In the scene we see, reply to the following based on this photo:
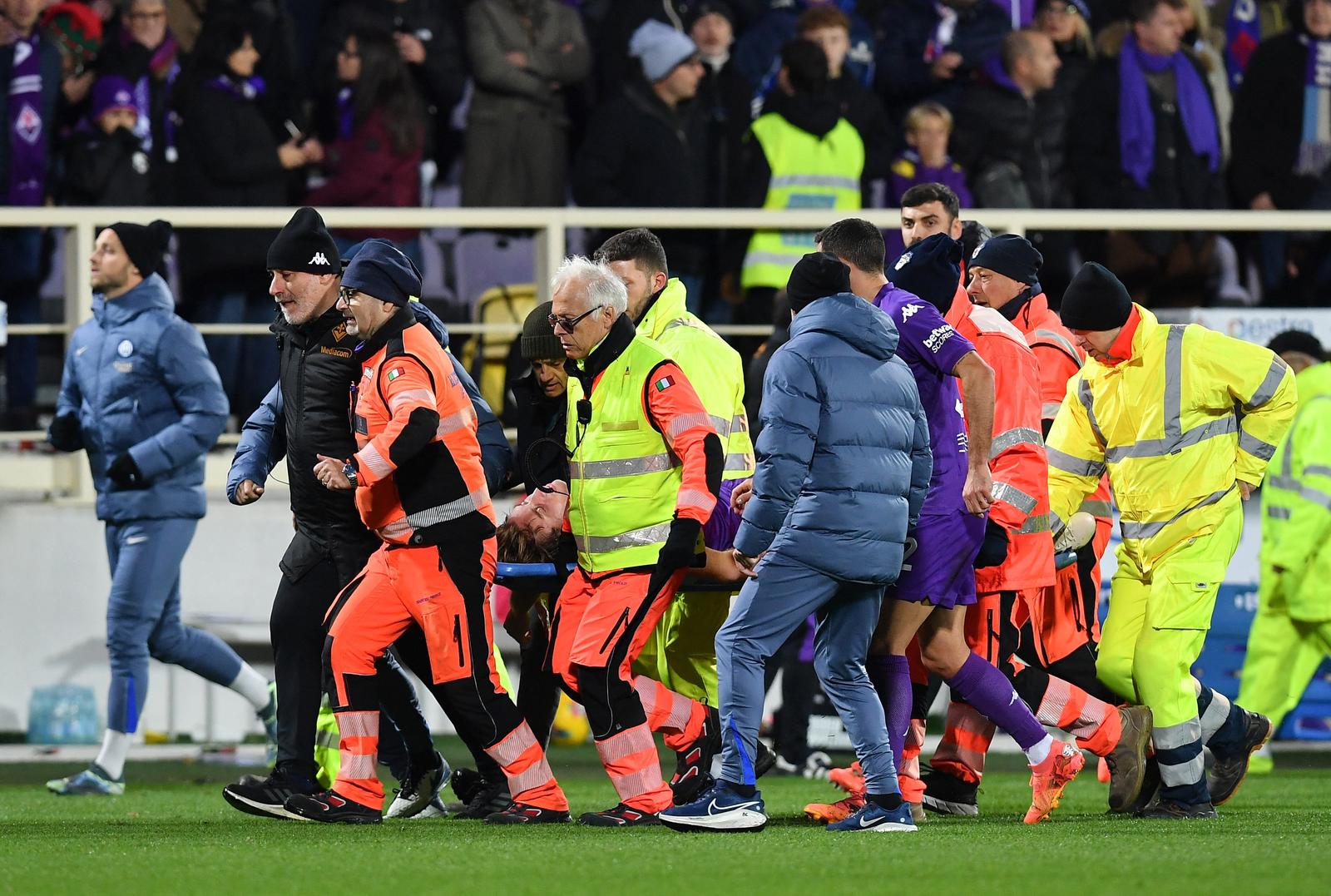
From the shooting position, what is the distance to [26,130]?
12.1 meters

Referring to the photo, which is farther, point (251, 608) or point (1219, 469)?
point (251, 608)

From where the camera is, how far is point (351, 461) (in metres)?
7.74

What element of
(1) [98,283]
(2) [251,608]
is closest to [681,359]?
(1) [98,283]

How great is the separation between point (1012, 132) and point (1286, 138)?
1811 mm

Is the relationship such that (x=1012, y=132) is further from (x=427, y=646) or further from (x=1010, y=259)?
(x=427, y=646)

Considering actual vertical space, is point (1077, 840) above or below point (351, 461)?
below

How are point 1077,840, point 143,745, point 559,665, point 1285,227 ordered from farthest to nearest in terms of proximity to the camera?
point 1285,227 < point 143,745 < point 559,665 < point 1077,840

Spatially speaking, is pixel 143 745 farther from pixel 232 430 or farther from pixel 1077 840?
pixel 1077 840

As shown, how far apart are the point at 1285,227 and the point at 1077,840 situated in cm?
714

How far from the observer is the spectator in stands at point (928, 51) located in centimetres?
1379

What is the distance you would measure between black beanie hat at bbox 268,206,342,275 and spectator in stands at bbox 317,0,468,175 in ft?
14.7

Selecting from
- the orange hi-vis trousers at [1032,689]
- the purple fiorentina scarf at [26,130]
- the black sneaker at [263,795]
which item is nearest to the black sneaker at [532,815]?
the black sneaker at [263,795]

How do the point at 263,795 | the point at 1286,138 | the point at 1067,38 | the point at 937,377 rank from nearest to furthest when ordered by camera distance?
the point at 263,795 < the point at 937,377 < the point at 1286,138 < the point at 1067,38

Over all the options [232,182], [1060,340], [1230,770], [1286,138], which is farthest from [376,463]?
[1286,138]
